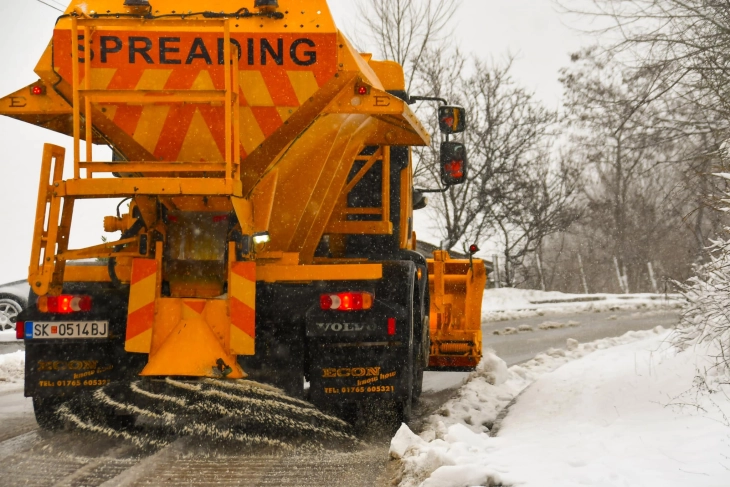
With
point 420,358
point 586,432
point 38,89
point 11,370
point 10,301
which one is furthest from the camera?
point 10,301

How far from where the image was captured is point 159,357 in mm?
5832

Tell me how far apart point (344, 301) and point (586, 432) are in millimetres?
1867

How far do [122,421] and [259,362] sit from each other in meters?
1.28

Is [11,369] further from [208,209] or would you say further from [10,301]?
[10,301]

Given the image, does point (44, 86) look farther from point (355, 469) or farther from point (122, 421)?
point (355, 469)

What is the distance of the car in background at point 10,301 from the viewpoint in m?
15.2

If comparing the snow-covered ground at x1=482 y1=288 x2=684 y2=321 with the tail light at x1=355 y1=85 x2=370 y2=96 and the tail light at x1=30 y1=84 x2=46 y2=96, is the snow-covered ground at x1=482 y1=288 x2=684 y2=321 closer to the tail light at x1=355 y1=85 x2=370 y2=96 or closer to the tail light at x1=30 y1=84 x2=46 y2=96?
the tail light at x1=355 y1=85 x2=370 y2=96

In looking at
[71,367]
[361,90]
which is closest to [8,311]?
[71,367]

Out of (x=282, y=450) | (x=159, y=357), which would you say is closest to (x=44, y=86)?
(x=159, y=357)

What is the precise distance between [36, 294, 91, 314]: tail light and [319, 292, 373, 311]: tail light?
A: 1.69m

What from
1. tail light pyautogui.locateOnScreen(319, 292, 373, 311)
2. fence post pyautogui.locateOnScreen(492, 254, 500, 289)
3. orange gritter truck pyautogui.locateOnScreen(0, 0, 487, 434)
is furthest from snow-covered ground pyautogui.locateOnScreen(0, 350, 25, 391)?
fence post pyautogui.locateOnScreen(492, 254, 500, 289)

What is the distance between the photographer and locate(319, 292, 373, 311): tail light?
6.25m

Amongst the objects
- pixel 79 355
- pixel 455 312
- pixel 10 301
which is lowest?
pixel 79 355

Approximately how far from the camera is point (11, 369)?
9.88 meters
